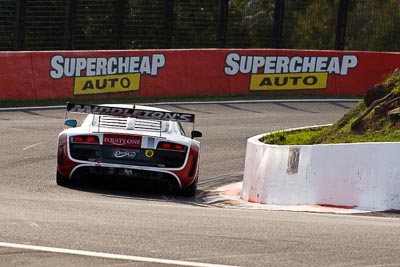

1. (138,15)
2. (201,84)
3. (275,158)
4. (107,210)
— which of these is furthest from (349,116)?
(138,15)

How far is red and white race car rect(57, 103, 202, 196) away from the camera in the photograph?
13781 millimetres

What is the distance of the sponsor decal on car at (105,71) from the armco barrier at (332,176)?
38.7ft

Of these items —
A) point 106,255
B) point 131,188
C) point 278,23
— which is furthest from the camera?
point 278,23

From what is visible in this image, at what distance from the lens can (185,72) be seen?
27047mm

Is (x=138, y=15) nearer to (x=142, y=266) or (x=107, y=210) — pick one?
(x=107, y=210)

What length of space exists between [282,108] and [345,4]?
7.07 meters

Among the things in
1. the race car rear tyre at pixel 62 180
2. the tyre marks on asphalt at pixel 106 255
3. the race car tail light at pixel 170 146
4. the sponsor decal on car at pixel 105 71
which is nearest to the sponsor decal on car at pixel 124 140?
the race car tail light at pixel 170 146

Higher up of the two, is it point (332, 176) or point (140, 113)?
point (140, 113)

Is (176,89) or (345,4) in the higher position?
(345,4)

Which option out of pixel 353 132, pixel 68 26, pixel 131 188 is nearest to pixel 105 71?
pixel 68 26

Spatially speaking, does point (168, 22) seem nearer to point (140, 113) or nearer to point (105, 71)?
point (105, 71)

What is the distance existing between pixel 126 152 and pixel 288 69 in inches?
593

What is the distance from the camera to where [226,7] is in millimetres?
30672

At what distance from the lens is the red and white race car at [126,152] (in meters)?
13.8
